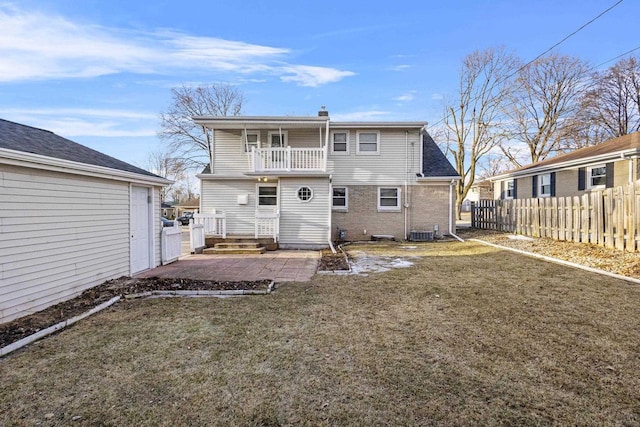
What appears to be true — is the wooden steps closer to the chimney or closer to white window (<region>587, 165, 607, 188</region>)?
the chimney

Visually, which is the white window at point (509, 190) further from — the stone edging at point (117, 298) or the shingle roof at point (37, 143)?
the shingle roof at point (37, 143)

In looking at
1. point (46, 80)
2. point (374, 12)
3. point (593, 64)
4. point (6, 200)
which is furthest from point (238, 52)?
point (593, 64)

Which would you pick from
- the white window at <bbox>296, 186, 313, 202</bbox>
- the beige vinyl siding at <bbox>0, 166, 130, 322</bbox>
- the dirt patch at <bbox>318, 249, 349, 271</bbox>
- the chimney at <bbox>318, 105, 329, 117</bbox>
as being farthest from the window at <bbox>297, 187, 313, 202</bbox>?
the beige vinyl siding at <bbox>0, 166, 130, 322</bbox>

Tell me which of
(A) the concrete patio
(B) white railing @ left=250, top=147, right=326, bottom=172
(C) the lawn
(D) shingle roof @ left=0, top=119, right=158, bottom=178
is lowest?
(C) the lawn

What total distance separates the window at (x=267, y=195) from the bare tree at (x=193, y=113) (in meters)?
18.4

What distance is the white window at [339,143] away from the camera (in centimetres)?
1530

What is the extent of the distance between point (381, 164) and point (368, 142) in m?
1.22

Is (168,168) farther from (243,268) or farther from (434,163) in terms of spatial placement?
(243,268)

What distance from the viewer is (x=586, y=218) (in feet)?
33.5

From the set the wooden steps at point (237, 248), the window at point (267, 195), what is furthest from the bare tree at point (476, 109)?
the wooden steps at point (237, 248)

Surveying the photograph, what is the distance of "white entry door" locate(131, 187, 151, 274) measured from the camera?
26.2 feet

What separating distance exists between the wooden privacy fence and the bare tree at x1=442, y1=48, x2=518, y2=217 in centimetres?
1233

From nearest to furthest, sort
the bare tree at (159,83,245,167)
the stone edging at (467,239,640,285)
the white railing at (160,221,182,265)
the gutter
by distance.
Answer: the gutter < the stone edging at (467,239,640,285) < the white railing at (160,221,182,265) < the bare tree at (159,83,245,167)

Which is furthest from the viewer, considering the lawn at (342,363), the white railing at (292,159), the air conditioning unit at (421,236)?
the air conditioning unit at (421,236)
